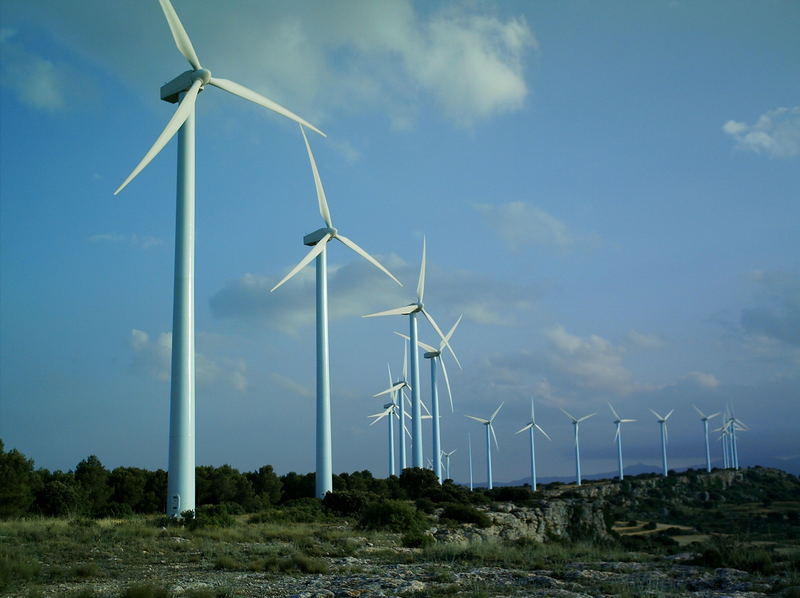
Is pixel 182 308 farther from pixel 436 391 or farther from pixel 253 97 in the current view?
pixel 436 391

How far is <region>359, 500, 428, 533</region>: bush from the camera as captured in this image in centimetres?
3730

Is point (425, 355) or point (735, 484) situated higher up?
point (425, 355)

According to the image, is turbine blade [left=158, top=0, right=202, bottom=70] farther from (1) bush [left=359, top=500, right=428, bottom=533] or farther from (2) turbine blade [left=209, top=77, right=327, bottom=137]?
(1) bush [left=359, top=500, right=428, bottom=533]

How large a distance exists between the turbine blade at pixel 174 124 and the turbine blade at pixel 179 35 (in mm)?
1345

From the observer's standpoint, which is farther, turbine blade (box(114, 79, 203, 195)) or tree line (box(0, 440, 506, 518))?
tree line (box(0, 440, 506, 518))

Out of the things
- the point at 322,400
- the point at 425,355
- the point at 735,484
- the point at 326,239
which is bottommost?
the point at 735,484

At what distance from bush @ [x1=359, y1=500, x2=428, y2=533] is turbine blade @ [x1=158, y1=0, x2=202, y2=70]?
25.8 meters

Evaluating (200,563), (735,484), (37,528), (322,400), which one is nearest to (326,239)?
(322,400)

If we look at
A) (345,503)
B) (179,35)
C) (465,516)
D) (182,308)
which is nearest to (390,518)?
(345,503)

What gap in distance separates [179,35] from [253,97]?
5982mm

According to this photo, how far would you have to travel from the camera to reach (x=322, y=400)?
171 feet

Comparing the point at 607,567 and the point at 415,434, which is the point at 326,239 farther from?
the point at 607,567

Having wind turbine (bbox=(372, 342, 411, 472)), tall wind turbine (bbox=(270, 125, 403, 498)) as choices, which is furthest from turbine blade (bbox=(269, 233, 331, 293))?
wind turbine (bbox=(372, 342, 411, 472))

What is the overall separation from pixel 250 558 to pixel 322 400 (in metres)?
27.9
